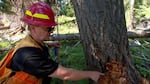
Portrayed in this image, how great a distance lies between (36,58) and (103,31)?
842 millimetres

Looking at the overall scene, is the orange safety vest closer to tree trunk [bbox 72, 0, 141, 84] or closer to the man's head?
the man's head

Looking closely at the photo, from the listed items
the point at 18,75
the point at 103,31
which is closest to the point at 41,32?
the point at 18,75

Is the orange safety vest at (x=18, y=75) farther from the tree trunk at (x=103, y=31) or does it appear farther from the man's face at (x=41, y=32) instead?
the tree trunk at (x=103, y=31)

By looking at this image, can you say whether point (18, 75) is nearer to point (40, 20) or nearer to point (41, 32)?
point (41, 32)

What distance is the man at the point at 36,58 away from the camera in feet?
10.1

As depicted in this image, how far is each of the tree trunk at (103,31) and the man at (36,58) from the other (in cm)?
34

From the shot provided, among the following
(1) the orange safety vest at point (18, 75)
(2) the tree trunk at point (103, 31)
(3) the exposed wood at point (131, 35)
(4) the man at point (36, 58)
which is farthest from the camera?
(3) the exposed wood at point (131, 35)

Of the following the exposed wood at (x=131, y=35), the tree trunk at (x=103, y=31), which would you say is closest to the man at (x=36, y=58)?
the tree trunk at (x=103, y=31)

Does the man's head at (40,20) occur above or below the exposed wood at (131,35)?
above

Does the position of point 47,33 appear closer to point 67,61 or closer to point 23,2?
point 67,61

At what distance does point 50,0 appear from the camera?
7793 millimetres

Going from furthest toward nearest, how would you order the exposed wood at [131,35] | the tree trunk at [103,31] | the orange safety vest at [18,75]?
the exposed wood at [131,35] < the tree trunk at [103,31] < the orange safety vest at [18,75]

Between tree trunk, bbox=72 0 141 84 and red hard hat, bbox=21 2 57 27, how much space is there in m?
0.41

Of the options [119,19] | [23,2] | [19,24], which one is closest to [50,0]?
[23,2]
